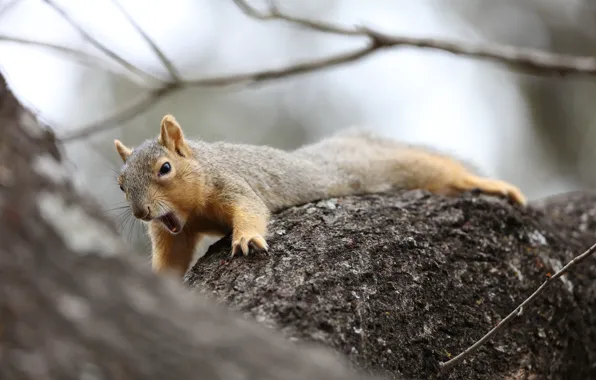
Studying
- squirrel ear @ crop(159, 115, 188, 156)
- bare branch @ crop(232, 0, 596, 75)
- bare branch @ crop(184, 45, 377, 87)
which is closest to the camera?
squirrel ear @ crop(159, 115, 188, 156)

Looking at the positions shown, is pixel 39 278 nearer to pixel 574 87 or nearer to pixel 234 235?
pixel 234 235

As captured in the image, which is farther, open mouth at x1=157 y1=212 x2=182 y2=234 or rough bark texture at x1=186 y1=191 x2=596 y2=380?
open mouth at x1=157 y1=212 x2=182 y2=234

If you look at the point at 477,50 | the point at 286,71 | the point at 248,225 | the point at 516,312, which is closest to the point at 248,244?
the point at 248,225

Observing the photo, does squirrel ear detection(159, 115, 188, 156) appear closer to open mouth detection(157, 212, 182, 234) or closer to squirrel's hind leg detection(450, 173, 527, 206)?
open mouth detection(157, 212, 182, 234)

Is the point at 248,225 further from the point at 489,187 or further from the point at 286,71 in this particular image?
the point at 286,71

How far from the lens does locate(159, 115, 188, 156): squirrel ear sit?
192 inches

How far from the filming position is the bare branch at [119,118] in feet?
18.1

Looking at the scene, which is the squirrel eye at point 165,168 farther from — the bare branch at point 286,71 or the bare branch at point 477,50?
the bare branch at point 477,50

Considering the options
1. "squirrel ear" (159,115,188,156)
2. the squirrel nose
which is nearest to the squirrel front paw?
the squirrel nose

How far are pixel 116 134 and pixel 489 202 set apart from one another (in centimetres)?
907

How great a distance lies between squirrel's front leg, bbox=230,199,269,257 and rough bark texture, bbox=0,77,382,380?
1.94m

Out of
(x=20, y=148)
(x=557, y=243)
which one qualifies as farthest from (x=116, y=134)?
(x=20, y=148)

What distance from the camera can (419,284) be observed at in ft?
12.7

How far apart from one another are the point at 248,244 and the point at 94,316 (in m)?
2.14
